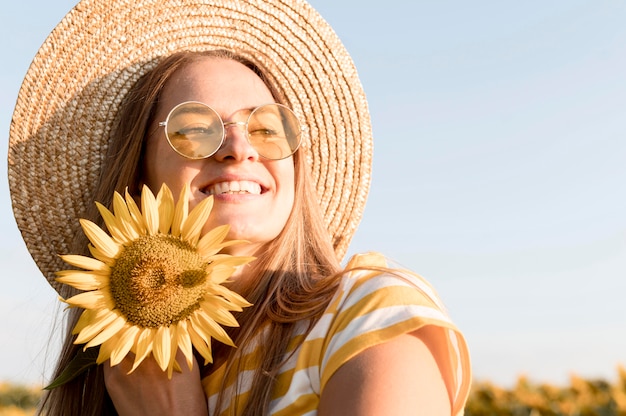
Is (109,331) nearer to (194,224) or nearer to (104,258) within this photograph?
(104,258)

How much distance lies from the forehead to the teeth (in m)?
0.27

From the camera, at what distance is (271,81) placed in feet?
10.4

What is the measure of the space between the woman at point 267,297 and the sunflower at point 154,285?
212mm

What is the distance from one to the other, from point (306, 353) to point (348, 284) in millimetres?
239

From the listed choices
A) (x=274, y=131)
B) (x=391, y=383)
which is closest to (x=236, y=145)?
(x=274, y=131)

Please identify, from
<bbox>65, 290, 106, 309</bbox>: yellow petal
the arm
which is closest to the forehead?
<bbox>65, 290, 106, 309</bbox>: yellow petal

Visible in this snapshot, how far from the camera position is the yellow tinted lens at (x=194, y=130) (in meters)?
2.63

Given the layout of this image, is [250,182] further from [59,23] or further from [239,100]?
[59,23]

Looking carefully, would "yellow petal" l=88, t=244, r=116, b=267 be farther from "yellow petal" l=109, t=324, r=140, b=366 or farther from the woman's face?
the woman's face

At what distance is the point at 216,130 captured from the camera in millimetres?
2637

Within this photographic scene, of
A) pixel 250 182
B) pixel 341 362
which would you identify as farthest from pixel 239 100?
pixel 341 362

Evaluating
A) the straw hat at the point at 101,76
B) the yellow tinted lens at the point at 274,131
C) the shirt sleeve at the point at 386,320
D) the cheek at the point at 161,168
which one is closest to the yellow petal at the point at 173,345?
the shirt sleeve at the point at 386,320

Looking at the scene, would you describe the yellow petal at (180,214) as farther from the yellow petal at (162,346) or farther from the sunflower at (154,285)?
the yellow petal at (162,346)

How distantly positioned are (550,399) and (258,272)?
7.61ft
